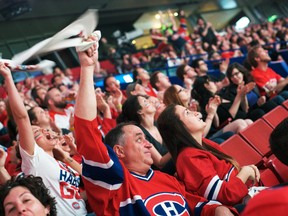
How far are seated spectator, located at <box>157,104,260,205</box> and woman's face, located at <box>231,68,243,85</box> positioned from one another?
2.01 meters

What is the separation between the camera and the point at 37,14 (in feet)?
41.6

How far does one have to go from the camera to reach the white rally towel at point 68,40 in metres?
1.42

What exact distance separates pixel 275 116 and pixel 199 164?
5.50ft

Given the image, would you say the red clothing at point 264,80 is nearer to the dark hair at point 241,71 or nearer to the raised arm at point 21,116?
the dark hair at point 241,71

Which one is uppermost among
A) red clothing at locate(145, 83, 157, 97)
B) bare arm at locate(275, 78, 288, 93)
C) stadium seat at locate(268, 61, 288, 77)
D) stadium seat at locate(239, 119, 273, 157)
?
red clothing at locate(145, 83, 157, 97)

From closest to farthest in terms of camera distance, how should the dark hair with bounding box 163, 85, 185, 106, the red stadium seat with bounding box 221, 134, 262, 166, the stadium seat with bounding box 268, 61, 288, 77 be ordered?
the red stadium seat with bounding box 221, 134, 262, 166, the dark hair with bounding box 163, 85, 185, 106, the stadium seat with bounding box 268, 61, 288, 77

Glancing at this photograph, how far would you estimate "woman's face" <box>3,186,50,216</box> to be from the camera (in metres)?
1.62

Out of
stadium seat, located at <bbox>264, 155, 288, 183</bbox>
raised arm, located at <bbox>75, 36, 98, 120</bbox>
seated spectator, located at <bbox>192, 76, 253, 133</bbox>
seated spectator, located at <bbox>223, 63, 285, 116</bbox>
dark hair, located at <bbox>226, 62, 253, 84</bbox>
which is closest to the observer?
raised arm, located at <bbox>75, 36, 98, 120</bbox>

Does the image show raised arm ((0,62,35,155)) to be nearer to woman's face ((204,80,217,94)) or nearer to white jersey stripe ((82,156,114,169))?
white jersey stripe ((82,156,114,169))

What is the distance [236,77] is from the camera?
433 centimetres

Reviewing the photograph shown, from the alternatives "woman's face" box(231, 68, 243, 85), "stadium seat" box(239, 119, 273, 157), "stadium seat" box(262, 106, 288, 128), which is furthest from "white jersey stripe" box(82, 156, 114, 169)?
"woman's face" box(231, 68, 243, 85)

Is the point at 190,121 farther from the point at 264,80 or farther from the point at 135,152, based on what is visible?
the point at 264,80

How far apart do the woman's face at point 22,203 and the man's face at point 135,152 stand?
0.44 meters

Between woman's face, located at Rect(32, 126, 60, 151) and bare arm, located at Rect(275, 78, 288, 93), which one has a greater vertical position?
woman's face, located at Rect(32, 126, 60, 151)
